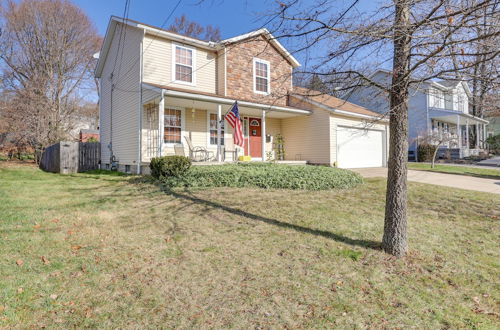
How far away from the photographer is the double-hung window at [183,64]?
38.0 feet

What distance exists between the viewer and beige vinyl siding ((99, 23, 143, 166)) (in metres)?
11.2

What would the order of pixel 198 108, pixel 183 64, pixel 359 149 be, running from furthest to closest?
pixel 359 149
pixel 198 108
pixel 183 64

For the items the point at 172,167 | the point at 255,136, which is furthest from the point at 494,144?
the point at 172,167

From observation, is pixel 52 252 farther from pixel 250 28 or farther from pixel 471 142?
pixel 471 142

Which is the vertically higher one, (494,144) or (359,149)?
(494,144)

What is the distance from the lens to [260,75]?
1408 cm

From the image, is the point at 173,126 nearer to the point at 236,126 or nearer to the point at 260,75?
the point at 236,126

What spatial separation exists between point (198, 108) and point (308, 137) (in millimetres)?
5841

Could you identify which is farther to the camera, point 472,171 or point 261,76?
point 261,76

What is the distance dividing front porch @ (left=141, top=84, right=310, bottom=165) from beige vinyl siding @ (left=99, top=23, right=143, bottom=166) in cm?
70

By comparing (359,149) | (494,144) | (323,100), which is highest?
(494,144)

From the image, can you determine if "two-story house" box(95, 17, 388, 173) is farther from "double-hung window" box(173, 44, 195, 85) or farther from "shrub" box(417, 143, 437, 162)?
"shrub" box(417, 143, 437, 162)

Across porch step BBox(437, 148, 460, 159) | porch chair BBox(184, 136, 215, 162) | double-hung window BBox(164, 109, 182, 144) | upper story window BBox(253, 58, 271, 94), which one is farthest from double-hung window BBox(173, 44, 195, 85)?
porch step BBox(437, 148, 460, 159)

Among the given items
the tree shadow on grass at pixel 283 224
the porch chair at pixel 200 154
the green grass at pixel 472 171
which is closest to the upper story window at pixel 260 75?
→ the porch chair at pixel 200 154
